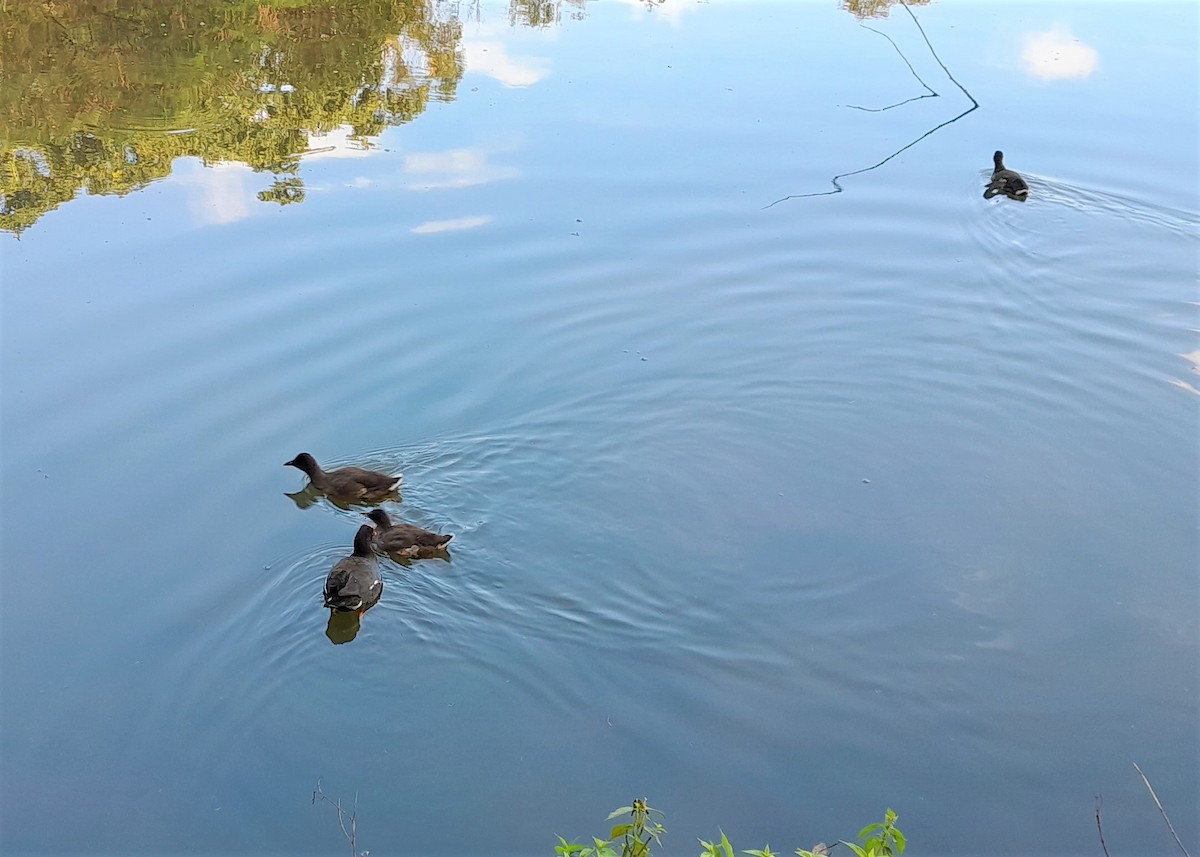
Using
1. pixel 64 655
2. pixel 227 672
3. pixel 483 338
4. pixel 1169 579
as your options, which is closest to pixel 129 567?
pixel 64 655

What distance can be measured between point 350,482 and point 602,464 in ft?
6.02

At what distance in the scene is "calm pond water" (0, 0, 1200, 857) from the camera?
19.6 feet

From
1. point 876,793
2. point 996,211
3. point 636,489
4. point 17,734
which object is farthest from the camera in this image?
point 996,211

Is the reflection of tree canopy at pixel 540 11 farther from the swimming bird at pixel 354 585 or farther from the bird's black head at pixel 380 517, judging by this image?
the swimming bird at pixel 354 585

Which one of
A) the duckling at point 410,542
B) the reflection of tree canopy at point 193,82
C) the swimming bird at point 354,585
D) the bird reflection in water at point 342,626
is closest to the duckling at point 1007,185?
the reflection of tree canopy at point 193,82

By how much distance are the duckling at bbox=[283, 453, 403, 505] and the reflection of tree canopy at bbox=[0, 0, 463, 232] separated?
5179mm

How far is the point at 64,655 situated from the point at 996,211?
9846 millimetres

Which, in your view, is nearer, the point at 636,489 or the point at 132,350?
the point at 636,489

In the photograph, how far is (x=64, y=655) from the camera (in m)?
6.85

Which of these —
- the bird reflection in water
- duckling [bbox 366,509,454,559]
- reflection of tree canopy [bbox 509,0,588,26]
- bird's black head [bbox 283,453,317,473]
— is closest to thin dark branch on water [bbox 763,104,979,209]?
bird's black head [bbox 283,453,317,473]

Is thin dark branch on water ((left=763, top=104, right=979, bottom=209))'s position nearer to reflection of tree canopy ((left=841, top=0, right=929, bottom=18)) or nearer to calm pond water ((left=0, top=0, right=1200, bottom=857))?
calm pond water ((left=0, top=0, right=1200, bottom=857))

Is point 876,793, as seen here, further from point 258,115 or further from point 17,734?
point 258,115

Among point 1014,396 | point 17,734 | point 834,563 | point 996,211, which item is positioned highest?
point 996,211

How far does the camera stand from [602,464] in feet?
28.4
